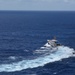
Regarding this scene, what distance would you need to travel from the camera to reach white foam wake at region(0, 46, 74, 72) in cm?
12733

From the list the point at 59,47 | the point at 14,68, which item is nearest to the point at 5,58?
the point at 14,68

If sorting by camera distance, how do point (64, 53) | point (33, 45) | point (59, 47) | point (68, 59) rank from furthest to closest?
point (33, 45), point (59, 47), point (64, 53), point (68, 59)

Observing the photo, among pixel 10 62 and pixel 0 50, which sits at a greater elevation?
pixel 0 50

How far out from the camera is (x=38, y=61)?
139 metres

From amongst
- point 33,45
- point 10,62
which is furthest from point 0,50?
point 10,62

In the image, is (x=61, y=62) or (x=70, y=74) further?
(x=61, y=62)

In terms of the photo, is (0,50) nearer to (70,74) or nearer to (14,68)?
(14,68)

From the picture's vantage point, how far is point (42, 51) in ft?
537

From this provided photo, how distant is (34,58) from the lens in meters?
146

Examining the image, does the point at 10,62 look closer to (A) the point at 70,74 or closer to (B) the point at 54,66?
(B) the point at 54,66

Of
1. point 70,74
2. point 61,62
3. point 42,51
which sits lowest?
point 70,74

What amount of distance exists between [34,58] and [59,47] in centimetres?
2849

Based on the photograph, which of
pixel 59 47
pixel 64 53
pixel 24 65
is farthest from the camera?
pixel 59 47

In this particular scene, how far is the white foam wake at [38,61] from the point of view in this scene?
418 ft
